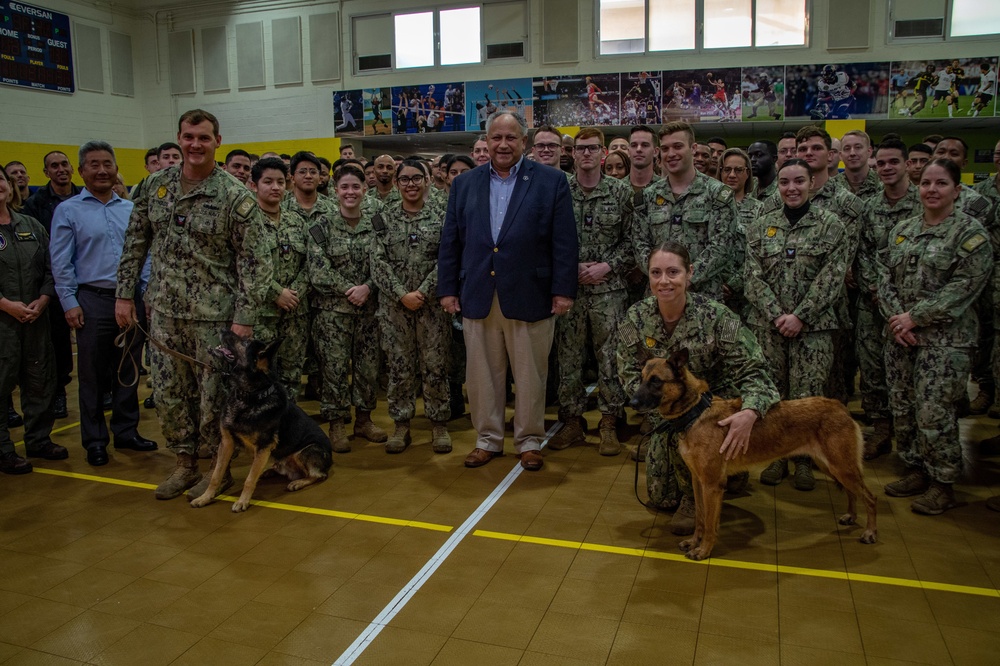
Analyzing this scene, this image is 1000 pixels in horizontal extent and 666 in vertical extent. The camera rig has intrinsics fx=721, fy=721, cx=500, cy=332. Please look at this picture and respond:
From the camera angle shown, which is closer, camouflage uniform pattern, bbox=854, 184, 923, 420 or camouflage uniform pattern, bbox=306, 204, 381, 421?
camouflage uniform pattern, bbox=854, 184, 923, 420

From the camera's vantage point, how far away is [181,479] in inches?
168

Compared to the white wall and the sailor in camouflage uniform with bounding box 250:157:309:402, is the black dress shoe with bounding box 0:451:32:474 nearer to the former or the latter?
the sailor in camouflage uniform with bounding box 250:157:309:402

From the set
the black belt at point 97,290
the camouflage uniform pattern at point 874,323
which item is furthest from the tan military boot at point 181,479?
the camouflage uniform pattern at point 874,323

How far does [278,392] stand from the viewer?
412cm

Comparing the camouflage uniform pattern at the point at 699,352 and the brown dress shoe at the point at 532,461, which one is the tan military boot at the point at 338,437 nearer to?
the brown dress shoe at the point at 532,461

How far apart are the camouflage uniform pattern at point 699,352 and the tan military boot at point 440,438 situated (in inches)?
63.0

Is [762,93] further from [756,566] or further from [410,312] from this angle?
[756,566]

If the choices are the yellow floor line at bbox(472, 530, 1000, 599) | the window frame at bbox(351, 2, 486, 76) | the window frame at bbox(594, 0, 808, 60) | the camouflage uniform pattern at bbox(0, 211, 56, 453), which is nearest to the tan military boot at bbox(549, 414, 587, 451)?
the yellow floor line at bbox(472, 530, 1000, 599)

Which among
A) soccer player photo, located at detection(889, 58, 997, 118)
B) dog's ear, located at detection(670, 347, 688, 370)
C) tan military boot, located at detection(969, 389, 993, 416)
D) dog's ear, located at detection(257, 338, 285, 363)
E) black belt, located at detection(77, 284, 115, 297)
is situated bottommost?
tan military boot, located at detection(969, 389, 993, 416)

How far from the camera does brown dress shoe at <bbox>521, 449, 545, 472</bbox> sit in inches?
179

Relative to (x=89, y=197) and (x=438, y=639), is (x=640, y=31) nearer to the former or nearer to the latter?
(x=89, y=197)

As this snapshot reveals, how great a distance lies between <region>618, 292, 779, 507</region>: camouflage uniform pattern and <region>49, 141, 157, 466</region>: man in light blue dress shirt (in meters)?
3.27

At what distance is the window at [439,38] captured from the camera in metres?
13.6

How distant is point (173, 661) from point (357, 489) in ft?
5.73
